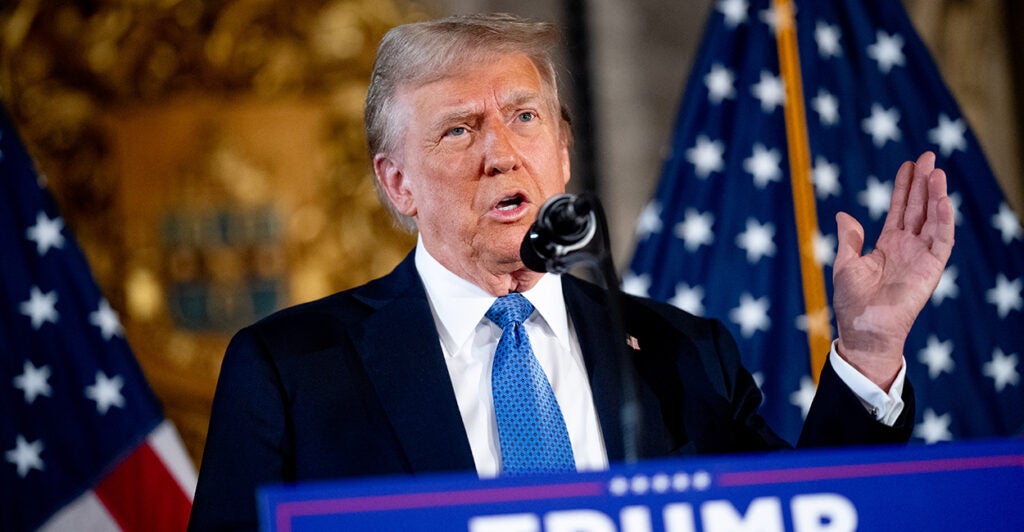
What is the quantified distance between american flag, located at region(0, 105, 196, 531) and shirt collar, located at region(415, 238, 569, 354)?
1.32 meters

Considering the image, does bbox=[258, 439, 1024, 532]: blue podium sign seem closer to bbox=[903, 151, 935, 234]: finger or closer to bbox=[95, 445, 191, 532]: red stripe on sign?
bbox=[903, 151, 935, 234]: finger

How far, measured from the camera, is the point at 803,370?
127 inches

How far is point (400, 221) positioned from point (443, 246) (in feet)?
0.96

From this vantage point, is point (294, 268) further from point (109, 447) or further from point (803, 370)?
point (803, 370)

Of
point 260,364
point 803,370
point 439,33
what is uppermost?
point 439,33

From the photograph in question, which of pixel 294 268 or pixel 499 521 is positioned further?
pixel 294 268

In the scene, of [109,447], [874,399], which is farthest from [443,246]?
[109,447]

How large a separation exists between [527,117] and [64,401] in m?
1.64

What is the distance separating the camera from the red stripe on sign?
2863mm

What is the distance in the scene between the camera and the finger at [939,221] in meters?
1.69

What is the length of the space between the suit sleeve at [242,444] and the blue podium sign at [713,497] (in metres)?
0.55

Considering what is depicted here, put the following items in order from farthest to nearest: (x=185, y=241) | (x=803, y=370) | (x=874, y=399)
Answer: (x=185, y=241), (x=803, y=370), (x=874, y=399)

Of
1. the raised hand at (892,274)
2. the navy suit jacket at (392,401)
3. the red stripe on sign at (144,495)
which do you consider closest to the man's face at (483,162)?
the navy suit jacket at (392,401)

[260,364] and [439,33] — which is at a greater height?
[439,33]
